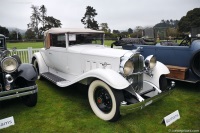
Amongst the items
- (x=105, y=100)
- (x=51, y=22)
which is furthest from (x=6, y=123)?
(x=51, y=22)

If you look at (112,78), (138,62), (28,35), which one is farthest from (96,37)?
(28,35)

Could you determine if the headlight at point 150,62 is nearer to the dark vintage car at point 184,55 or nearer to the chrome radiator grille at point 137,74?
the chrome radiator grille at point 137,74

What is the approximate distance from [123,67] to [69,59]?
5.45 feet

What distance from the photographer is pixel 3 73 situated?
3.60 meters

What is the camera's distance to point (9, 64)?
11.2 ft

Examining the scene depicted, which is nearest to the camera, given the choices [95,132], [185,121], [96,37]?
[95,132]

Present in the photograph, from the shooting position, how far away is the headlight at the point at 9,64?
10.9ft

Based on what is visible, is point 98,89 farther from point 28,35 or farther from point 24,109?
point 28,35

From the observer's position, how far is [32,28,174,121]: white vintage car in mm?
3180

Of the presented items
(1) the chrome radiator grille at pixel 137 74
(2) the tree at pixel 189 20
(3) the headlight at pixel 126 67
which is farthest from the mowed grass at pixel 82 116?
(2) the tree at pixel 189 20

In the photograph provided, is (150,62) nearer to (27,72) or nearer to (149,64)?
(149,64)

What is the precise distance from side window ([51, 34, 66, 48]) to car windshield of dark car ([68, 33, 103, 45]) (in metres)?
0.22

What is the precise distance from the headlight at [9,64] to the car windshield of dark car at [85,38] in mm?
1575

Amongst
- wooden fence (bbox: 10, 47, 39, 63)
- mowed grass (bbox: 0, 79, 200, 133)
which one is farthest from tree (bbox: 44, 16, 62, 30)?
mowed grass (bbox: 0, 79, 200, 133)
